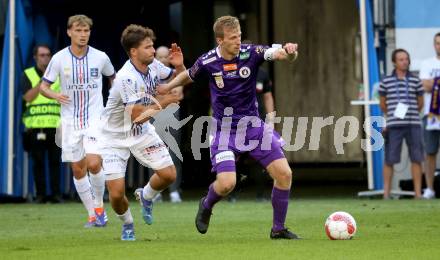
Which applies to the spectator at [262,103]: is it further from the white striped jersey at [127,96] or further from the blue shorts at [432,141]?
the white striped jersey at [127,96]

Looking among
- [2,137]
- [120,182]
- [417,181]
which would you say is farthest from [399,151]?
[120,182]

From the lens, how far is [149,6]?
2195 cm

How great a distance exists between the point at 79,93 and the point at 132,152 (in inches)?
106

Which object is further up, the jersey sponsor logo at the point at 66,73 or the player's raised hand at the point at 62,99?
the jersey sponsor logo at the point at 66,73

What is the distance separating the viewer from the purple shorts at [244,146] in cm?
1077

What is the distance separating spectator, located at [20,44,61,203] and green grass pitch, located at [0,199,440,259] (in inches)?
46.8

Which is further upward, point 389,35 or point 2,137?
point 389,35

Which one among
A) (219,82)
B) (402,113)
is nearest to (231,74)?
(219,82)

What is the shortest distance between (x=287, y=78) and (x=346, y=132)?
2612 millimetres

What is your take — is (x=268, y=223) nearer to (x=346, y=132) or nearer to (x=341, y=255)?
(x=341, y=255)

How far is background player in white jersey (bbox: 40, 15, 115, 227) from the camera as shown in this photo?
13.6 m

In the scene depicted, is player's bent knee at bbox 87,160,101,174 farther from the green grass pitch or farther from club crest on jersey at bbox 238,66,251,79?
club crest on jersey at bbox 238,66,251,79

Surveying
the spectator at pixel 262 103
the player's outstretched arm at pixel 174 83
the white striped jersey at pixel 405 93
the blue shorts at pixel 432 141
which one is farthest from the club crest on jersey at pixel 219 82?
the blue shorts at pixel 432 141

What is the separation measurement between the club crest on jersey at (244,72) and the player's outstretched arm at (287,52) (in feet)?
1.45
